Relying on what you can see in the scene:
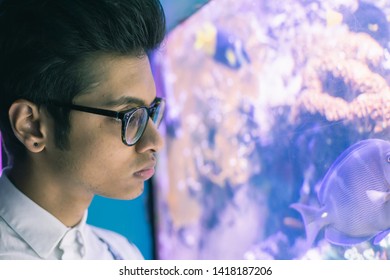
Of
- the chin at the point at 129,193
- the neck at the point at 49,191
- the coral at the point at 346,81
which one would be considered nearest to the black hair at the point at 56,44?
the neck at the point at 49,191

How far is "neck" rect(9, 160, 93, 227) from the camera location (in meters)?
1.52

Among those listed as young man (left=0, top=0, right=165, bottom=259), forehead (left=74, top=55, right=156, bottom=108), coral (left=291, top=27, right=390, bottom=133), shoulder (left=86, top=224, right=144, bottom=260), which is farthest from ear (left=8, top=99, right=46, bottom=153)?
coral (left=291, top=27, right=390, bottom=133)

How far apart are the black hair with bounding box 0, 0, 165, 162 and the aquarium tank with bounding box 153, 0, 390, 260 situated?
0.52 meters

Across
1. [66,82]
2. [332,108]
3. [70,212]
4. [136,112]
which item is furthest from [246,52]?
[70,212]

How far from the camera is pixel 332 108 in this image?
5.22ft

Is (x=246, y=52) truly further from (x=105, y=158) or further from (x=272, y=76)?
(x=105, y=158)

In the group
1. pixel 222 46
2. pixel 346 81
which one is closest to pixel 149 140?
pixel 346 81

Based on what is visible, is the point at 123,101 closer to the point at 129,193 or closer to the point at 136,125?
the point at 136,125

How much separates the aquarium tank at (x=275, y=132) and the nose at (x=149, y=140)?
51cm

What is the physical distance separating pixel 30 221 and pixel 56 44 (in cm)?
52

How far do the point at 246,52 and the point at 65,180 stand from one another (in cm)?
86

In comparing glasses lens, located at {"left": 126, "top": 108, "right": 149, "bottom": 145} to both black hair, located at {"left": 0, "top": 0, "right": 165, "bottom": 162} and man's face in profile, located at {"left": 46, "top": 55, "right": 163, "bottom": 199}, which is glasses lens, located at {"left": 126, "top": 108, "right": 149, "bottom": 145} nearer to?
man's face in profile, located at {"left": 46, "top": 55, "right": 163, "bottom": 199}

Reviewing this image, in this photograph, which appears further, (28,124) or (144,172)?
(144,172)

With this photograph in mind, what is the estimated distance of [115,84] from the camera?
149 centimetres
